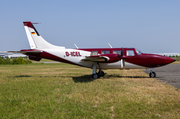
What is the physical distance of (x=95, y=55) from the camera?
60.2ft

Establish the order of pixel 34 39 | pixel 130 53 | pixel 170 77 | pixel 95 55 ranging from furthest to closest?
pixel 34 39 < pixel 170 77 < pixel 95 55 < pixel 130 53

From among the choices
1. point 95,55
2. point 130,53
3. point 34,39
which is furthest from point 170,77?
point 34,39

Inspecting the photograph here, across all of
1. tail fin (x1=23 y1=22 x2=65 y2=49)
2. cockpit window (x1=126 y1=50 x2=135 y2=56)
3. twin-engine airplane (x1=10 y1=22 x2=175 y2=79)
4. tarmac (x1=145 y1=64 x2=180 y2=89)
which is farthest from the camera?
tail fin (x1=23 y1=22 x2=65 y2=49)

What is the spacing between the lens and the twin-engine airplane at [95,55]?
1761 cm

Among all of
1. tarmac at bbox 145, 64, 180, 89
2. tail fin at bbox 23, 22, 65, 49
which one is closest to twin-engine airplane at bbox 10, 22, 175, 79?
tail fin at bbox 23, 22, 65, 49

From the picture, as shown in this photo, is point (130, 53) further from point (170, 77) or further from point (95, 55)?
point (170, 77)

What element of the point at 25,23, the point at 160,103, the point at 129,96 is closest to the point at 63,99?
the point at 129,96

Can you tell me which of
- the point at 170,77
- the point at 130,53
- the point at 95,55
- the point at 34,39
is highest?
the point at 34,39

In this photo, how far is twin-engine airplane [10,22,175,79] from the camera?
57.8 feet

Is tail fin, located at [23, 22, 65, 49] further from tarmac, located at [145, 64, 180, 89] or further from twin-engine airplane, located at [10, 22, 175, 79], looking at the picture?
tarmac, located at [145, 64, 180, 89]

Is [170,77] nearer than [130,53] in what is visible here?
No

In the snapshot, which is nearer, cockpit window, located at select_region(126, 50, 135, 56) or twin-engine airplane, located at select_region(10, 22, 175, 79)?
twin-engine airplane, located at select_region(10, 22, 175, 79)

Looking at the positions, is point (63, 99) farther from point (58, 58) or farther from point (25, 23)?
point (25, 23)

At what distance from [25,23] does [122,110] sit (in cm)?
1594
